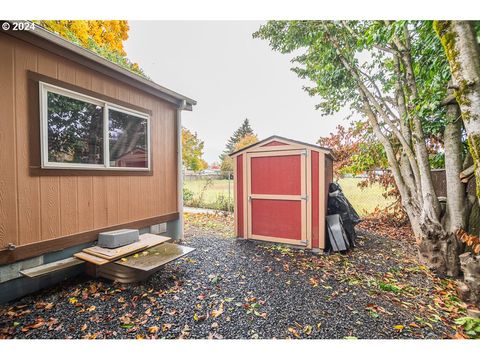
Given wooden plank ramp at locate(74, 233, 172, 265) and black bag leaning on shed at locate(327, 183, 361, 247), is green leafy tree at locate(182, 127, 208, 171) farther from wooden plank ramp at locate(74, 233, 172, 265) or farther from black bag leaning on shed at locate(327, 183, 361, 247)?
wooden plank ramp at locate(74, 233, 172, 265)

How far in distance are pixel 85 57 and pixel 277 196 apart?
3.93 metres

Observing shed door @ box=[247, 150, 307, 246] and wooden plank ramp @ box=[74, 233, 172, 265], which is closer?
wooden plank ramp @ box=[74, 233, 172, 265]

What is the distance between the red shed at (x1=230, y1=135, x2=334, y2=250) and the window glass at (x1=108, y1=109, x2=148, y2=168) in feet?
6.43

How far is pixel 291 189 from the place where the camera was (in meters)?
4.10

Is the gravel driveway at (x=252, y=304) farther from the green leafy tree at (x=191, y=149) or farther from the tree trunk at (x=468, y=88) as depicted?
the green leafy tree at (x=191, y=149)

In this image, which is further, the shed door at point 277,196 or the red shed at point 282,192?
the shed door at point 277,196

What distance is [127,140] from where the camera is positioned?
11.8ft

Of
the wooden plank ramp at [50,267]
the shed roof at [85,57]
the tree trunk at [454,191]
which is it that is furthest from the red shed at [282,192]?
the wooden plank ramp at [50,267]

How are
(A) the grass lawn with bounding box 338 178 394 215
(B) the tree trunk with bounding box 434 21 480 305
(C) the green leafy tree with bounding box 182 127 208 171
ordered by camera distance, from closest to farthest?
(B) the tree trunk with bounding box 434 21 480 305, (A) the grass lawn with bounding box 338 178 394 215, (C) the green leafy tree with bounding box 182 127 208 171

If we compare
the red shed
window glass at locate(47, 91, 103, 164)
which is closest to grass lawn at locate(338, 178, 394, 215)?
the red shed

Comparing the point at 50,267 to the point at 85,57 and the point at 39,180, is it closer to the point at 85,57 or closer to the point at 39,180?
the point at 39,180

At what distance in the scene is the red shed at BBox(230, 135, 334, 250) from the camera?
3900 millimetres

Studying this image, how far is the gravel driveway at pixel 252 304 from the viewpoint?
182 cm
